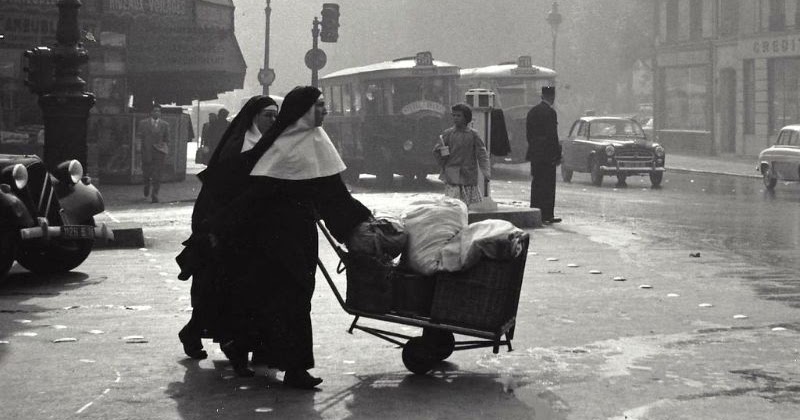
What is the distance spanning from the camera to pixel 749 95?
4806 cm

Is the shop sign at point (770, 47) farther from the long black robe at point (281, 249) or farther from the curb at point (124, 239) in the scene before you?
the long black robe at point (281, 249)

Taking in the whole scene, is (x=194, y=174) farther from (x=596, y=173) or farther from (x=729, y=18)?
(x=729, y=18)

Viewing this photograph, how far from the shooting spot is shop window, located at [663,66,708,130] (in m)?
51.9

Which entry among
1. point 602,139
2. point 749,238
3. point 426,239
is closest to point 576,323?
point 426,239

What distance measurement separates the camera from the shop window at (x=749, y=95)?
4741 cm

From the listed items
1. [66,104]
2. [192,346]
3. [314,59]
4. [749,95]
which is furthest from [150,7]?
[749,95]

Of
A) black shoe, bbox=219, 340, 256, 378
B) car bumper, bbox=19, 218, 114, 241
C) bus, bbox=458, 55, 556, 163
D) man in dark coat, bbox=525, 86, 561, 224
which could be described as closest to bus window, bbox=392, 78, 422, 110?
bus, bbox=458, 55, 556, 163

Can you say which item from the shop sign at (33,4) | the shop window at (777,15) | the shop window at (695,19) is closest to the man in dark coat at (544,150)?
the shop sign at (33,4)

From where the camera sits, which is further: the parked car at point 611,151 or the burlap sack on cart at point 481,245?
the parked car at point 611,151

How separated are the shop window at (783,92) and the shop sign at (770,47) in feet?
0.99

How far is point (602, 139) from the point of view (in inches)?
1249

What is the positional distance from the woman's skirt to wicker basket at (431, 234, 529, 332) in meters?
9.70

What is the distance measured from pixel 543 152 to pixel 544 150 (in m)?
0.03

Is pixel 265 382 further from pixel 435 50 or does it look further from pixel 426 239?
pixel 435 50
